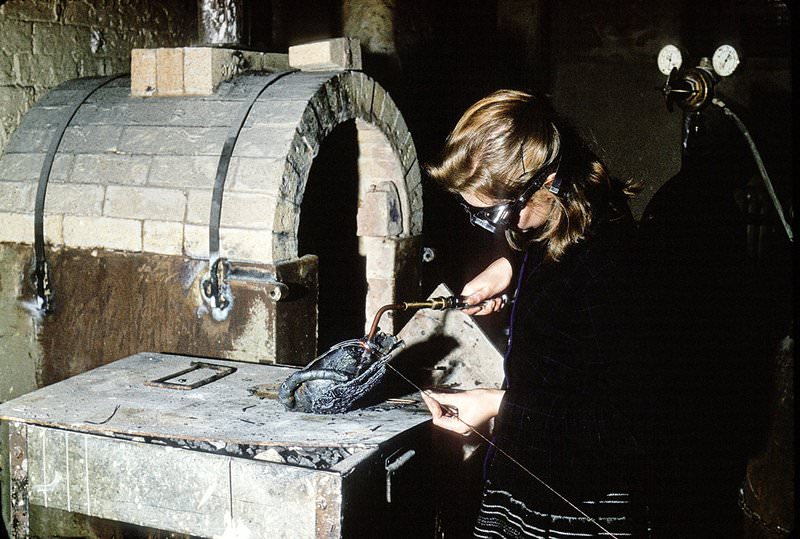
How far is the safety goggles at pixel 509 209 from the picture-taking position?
7.38 feet

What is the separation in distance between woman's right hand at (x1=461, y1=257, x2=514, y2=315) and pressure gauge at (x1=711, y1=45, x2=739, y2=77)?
3.14 m

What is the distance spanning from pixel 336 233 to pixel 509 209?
3.09 meters

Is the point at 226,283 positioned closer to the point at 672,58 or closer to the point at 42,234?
the point at 42,234

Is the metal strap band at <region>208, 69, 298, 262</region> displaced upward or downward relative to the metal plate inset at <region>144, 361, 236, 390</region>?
upward

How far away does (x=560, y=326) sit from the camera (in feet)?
7.39

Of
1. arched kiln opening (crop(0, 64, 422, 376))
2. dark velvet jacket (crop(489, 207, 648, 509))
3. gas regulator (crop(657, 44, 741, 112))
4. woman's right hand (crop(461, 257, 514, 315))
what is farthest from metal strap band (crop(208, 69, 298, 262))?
gas regulator (crop(657, 44, 741, 112))

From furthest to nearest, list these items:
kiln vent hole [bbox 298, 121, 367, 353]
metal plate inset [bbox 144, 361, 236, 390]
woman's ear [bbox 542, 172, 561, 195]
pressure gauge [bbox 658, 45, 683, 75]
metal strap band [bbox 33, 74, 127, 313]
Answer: pressure gauge [bbox 658, 45, 683, 75] < kiln vent hole [bbox 298, 121, 367, 353] < metal strap band [bbox 33, 74, 127, 313] < metal plate inset [bbox 144, 361, 236, 390] < woman's ear [bbox 542, 172, 561, 195]

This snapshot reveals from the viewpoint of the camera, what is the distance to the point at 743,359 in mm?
4980

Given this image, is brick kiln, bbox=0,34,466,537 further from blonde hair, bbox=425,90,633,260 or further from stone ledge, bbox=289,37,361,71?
blonde hair, bbox=425,90,633,260

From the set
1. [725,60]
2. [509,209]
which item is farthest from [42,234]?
[725,60]

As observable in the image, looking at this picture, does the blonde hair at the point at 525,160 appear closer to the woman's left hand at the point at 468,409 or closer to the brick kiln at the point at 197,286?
the woman's left hand at the point at 468,409

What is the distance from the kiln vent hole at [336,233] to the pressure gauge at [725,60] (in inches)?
108

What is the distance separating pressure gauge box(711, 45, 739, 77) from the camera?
17.1 ft

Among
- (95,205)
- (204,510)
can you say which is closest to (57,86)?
(95,205)
